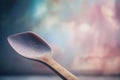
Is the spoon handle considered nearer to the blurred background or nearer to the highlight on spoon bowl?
the highlight on spoon bowl

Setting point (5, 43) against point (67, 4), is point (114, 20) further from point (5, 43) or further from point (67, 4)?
point (5, 43)

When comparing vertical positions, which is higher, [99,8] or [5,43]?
[99,8]

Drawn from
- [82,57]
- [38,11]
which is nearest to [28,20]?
[38,11]

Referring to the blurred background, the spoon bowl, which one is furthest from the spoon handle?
the blurred background

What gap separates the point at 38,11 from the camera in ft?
2.03

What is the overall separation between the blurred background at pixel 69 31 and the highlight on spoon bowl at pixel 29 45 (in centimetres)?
9

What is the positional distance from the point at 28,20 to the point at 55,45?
0.28 feet

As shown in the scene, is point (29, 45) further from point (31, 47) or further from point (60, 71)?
point (60, 71)

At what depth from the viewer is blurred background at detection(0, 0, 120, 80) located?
24.1 inches

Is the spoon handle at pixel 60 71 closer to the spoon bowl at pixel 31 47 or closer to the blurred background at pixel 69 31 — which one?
the spoon bowl at pixel 31 47

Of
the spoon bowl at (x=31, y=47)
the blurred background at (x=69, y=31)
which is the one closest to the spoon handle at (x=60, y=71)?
the spoon bowl at (x=31, y=47)

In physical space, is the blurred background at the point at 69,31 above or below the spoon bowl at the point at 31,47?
above

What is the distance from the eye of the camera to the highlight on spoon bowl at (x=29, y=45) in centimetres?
50

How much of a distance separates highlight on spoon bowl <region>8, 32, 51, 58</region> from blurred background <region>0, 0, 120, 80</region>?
88mm
